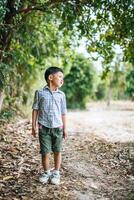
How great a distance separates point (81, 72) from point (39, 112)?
2735cm

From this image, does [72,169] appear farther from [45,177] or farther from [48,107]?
[48,107]

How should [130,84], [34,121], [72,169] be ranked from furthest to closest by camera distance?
[130,84] → [72,169] → [34,121]

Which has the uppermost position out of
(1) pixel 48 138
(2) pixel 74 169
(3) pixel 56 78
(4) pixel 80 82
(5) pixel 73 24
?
(5) pixel 73 24

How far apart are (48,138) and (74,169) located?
108cm

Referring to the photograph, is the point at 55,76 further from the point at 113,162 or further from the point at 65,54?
the point at 65,54

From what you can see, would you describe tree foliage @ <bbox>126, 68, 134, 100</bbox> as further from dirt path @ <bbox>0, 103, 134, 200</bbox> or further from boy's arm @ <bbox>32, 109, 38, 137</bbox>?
boy's arm @ <bbox>32, 109, 38, 137</bbox>

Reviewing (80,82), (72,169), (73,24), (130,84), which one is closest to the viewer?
(72,169)

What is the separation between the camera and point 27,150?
26.0ft

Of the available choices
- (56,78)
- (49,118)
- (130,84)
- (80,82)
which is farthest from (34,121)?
(130,84)

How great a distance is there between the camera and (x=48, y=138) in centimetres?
602

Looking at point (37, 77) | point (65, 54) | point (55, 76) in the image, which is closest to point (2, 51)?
point (55, 76)

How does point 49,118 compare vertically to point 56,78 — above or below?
below

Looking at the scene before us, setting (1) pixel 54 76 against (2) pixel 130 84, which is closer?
(1) pixel 54 76

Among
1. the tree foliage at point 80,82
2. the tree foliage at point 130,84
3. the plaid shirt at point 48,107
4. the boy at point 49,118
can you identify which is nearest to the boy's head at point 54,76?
the boy at point 49,118
